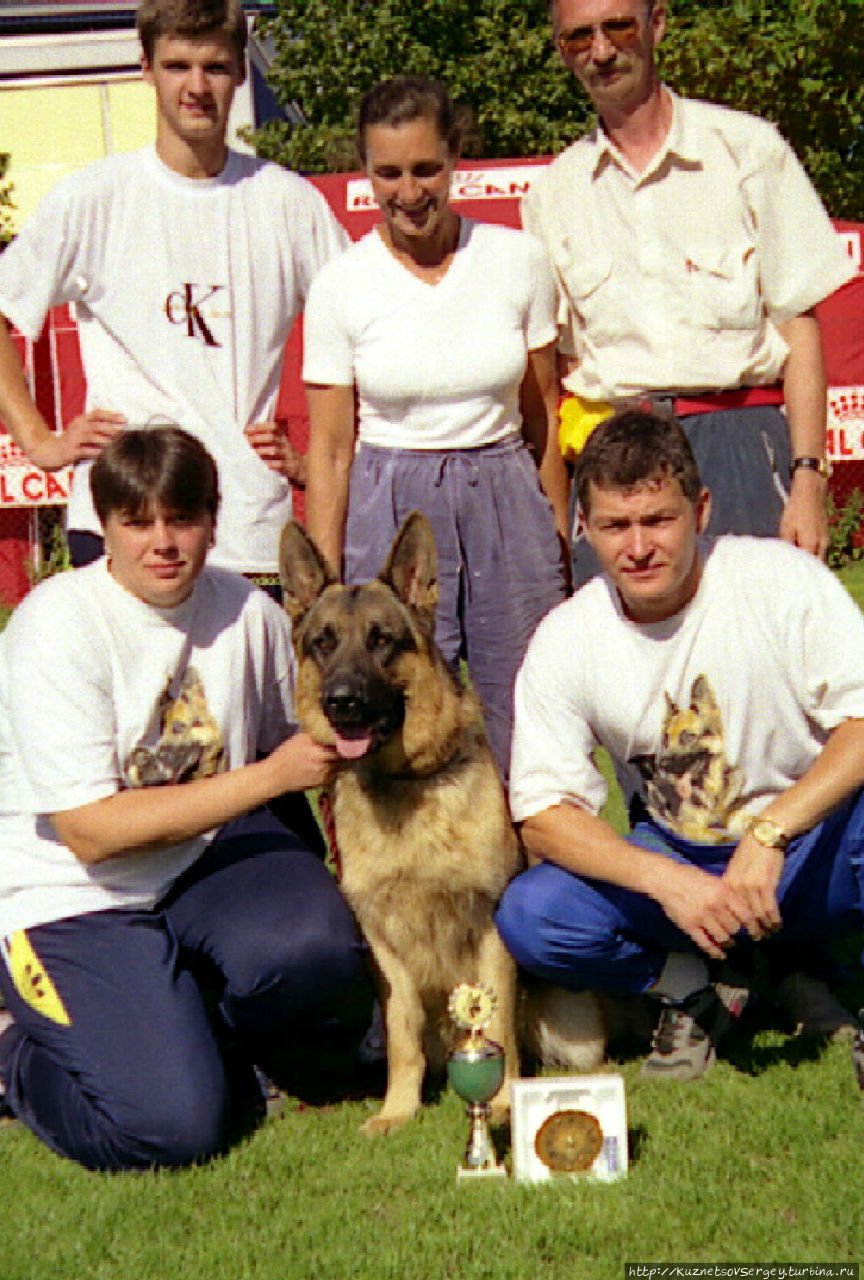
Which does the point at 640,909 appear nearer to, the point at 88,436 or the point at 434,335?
the point at 434,335

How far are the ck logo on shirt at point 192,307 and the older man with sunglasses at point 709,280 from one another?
0.95m

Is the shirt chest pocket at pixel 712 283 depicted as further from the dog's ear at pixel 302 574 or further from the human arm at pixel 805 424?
the dog's ear at pixel 302 574

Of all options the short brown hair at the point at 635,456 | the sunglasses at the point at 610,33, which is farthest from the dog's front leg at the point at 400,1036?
the sunglasses at the point at 610,33

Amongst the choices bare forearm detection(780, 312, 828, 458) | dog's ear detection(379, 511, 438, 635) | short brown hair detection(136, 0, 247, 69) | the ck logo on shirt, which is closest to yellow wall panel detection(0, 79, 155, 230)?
short brown hair detection(136, 0, 247, 69)

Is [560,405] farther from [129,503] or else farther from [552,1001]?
[552,1001]

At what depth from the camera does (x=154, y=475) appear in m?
3.27

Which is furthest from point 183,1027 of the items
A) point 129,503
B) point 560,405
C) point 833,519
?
point 833,519

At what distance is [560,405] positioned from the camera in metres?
4.07

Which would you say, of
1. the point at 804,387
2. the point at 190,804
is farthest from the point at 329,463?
the point at 804,387

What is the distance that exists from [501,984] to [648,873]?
1.95ft

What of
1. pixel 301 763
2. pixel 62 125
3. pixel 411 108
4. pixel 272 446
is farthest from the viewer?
pixel 62 125

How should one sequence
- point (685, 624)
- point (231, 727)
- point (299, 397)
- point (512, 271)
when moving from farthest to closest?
point (299, 397)
point (512, 271)
point (231, 727)
point (685, 624)

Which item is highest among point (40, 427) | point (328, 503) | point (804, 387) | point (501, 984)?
point (804, 387)

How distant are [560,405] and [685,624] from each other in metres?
1.05
